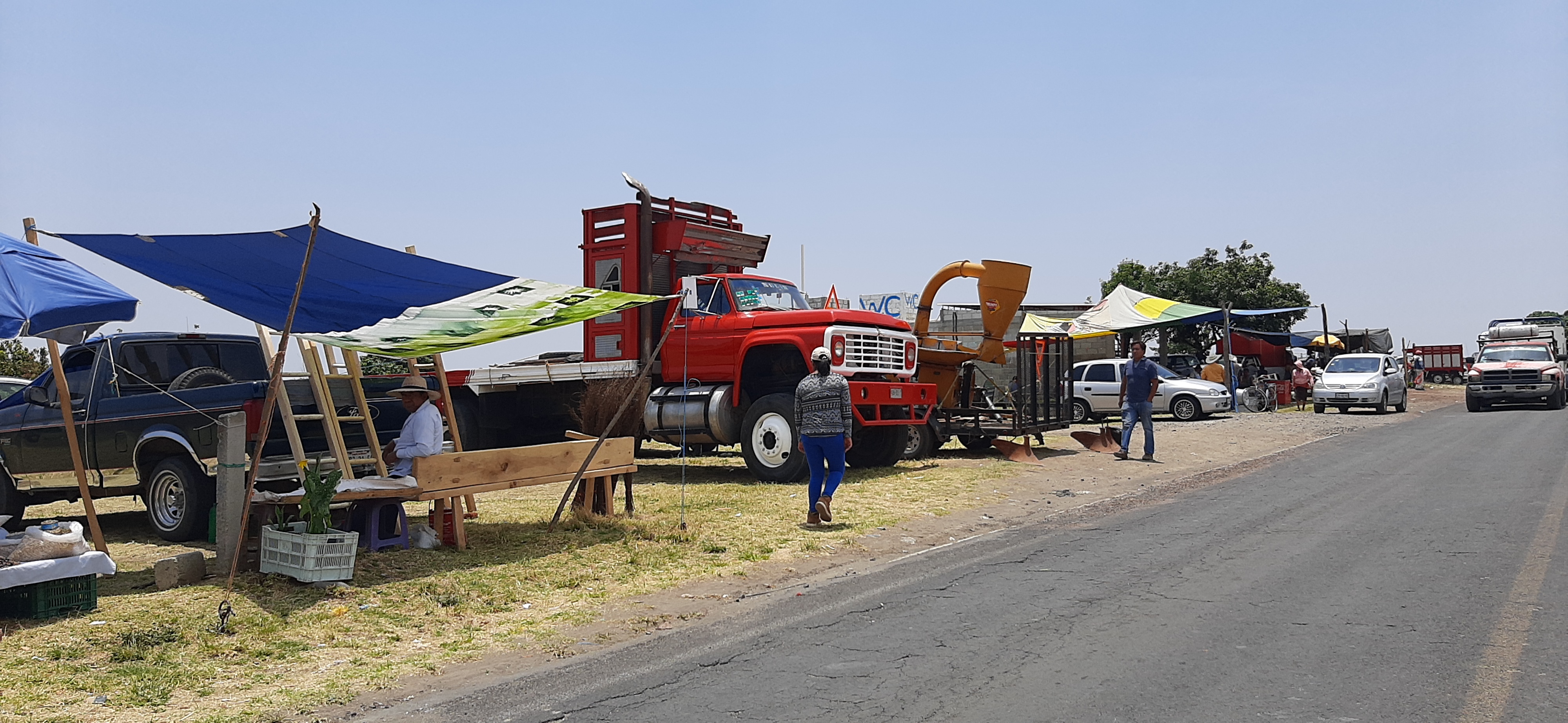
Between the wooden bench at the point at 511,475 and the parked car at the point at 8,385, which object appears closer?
the wooden bench at the point at 511,475

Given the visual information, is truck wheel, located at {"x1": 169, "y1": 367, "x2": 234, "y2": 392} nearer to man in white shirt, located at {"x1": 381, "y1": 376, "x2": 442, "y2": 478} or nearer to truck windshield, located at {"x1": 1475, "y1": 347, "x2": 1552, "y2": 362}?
man in white shirt, located at {"x1": 381, "y1": 376, "x2": 442, "y2": 478}

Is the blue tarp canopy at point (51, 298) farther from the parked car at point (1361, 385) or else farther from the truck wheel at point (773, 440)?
the parked car at point (1361, 385)

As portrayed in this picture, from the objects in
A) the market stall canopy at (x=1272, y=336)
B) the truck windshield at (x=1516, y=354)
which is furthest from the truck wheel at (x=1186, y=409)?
the market stall canopy at (x=1272, y=336)

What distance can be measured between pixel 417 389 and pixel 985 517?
5.68m

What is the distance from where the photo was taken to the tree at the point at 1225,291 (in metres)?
45.4

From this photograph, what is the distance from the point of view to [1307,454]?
54.7 ft

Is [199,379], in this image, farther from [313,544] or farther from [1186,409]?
[1186,409]

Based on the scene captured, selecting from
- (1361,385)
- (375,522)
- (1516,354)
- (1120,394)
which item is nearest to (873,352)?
(375,522)

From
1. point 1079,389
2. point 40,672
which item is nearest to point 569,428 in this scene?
point 40,672

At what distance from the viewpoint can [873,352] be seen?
44.3 ft

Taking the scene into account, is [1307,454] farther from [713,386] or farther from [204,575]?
[204,575]

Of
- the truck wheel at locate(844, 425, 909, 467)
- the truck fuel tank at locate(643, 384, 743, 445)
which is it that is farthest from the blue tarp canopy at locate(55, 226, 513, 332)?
the truck wheel at locate(844, 425, 909, 467)

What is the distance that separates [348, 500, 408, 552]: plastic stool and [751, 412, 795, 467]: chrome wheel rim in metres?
5.41

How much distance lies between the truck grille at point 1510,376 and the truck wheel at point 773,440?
23.7 metres
